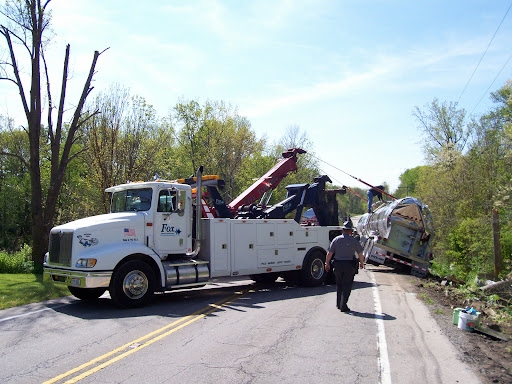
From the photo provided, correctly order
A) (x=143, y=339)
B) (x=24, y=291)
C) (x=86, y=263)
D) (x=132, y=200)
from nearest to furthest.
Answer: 1. (x=143, y=339)
2. (x=86, y=263)
3. (x=132, y=200)
4. (x=24, y=291)

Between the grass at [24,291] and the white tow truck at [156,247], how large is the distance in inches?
42.3

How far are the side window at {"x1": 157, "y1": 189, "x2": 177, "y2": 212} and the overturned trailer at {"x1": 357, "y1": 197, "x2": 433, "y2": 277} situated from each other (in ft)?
34.6

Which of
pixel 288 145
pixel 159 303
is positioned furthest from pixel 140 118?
pixel 288 145

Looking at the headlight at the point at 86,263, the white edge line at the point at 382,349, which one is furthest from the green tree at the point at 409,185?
the headlight at the point at 86,263

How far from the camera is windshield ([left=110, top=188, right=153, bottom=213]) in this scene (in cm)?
1045

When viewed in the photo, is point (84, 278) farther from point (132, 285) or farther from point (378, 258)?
point (378, 258)

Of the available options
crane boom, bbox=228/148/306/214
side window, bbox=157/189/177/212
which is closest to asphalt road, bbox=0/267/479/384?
side window, bbox=157/189/177/212

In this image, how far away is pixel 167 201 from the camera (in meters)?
10.6

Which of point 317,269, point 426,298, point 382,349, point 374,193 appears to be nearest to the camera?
point 382,349

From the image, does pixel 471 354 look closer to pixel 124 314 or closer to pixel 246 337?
pixel 246 337

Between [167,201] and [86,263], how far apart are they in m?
2.41

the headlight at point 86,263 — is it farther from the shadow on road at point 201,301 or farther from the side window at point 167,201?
the side window at point 167,201

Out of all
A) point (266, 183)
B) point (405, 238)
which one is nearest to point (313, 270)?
point (266, 183)

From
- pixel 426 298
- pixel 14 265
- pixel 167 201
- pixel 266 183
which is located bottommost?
pixel 426 298
